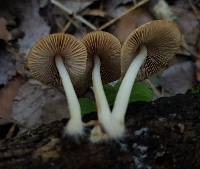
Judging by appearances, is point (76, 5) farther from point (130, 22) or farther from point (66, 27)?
point (130, 22)

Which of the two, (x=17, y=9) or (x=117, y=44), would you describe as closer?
(x=117, y=44)

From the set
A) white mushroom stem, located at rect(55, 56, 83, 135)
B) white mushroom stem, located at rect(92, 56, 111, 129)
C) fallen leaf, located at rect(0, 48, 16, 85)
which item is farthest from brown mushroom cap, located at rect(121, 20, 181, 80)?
fallen leaf, located at rect(0, 48, 16, 85)

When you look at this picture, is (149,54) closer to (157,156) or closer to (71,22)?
(157,156)

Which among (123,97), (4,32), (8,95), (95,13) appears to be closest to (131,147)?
(123,97)

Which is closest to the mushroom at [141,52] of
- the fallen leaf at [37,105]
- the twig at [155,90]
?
the twig at [155,90]

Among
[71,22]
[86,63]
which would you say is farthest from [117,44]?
[71,22]

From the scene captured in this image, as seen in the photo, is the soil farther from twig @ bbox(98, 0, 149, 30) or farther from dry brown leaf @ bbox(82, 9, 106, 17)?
dry brown leaf @ bbox(82, 9, 106, 17)

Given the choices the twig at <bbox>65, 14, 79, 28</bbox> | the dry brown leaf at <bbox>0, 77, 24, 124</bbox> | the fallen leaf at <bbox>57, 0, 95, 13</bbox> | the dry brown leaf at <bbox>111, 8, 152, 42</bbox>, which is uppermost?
the fallen leaf at <bbox>57, 0, 95, 13</bbox>
